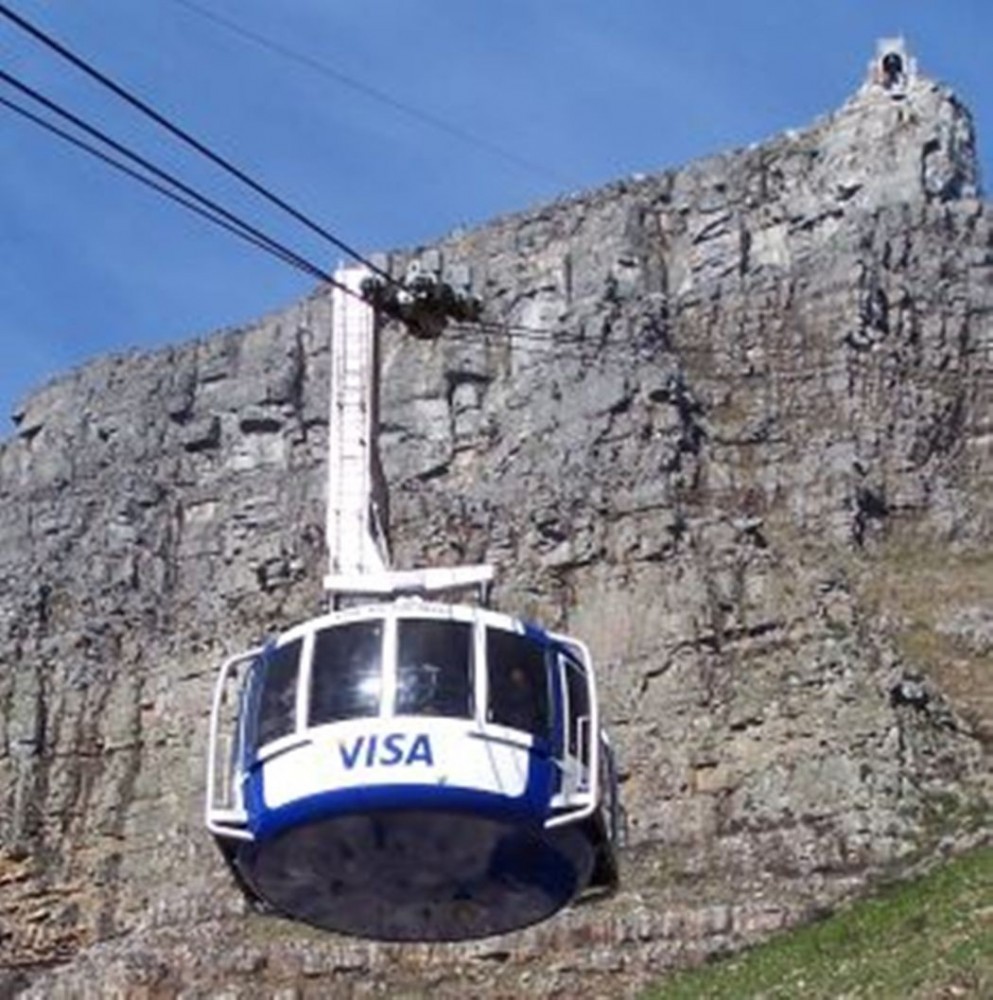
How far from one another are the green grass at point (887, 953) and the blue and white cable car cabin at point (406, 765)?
109ft

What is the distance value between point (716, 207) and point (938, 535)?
63.1 feet

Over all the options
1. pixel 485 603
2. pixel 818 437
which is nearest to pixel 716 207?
Answer: pixel 818 437

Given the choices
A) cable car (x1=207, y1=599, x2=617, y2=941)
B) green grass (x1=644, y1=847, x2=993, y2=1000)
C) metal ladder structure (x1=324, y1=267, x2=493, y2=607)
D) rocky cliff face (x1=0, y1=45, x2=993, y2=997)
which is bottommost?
cable car (x1=207, y1=599, x2=617, y2=941)

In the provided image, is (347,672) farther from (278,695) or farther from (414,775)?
(414,775)

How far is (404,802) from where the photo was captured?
3183 centimetres

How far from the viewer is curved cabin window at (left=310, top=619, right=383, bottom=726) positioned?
1284 inches

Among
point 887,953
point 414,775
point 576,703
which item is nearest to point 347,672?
point 414,775

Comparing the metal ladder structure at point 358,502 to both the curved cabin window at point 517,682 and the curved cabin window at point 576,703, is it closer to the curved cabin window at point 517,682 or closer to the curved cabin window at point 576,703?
the curved cabin window at point 517,682

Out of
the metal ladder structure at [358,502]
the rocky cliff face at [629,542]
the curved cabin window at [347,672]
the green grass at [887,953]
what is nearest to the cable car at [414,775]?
the curved cabin window at [347,672]

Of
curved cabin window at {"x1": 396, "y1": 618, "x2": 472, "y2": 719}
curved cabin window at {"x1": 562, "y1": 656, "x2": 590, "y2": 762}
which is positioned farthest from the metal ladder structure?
curved cabin window at {"x1": 562, "y1": 656, "x2": 590, "y2": 762}

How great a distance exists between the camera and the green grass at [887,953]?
69.1 metres

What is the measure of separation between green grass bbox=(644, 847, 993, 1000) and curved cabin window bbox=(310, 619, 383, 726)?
34514 millimetres

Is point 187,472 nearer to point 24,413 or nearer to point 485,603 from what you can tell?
point 24,413

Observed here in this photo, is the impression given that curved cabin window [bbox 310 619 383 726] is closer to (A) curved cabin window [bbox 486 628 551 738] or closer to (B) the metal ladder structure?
(B) the metal ladder structure
